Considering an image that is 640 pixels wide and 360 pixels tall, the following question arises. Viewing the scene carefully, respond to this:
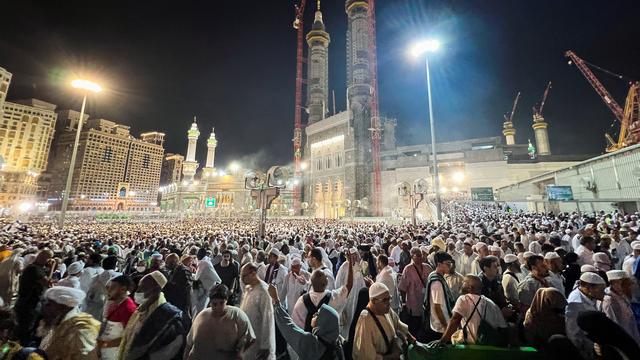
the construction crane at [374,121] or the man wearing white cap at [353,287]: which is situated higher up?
the construction crane at [374,121]

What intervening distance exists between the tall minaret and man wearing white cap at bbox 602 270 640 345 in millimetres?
38975

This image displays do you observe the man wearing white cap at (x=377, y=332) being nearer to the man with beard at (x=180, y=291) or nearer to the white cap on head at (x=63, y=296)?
the white cap on head at (x=63, y=296)

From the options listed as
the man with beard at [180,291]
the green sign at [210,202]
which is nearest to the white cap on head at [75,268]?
the man with beard at [180,291]

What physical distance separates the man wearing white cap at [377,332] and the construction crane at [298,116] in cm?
4702

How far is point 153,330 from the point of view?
246cm

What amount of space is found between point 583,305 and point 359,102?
44.7 m

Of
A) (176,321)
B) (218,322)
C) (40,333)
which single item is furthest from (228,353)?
(40,333)

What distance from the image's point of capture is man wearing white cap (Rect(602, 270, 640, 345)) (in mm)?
2645

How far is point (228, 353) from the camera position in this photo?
7.89ft

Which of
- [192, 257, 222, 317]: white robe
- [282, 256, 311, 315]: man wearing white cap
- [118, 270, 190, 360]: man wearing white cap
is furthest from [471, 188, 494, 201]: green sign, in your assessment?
[118, 270, 190, 360]: man wearing white cap

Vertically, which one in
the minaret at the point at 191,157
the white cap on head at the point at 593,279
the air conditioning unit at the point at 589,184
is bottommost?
the white cap on head at the point at 593,279

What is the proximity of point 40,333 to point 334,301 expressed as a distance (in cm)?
289

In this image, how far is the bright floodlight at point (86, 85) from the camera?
16484 mm

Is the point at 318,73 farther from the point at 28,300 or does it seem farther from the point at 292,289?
the point at 28,300
